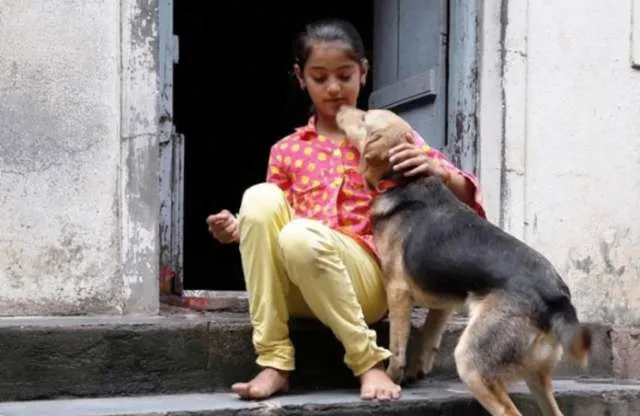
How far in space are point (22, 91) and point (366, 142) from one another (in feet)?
4.95

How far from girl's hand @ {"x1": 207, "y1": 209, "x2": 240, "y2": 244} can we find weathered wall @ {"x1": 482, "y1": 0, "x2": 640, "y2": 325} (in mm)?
1739

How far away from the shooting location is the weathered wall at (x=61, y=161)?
4.51 meters

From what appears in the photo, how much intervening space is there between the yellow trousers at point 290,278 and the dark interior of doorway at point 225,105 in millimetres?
5236

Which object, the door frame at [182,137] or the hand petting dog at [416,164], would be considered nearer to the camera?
the hand petting dog at [416,164]

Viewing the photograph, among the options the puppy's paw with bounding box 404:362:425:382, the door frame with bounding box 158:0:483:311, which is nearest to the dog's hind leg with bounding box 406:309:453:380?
the puppy's paw with bounding box 404:362:425:382

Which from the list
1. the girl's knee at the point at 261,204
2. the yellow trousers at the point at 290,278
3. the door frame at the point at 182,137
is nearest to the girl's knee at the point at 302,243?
the yellow trousers at the point at 290,278

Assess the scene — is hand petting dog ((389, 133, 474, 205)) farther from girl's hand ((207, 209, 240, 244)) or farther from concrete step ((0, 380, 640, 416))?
concrete step ((0, 380, 640, 416))

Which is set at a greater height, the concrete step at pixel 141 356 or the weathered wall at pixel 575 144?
the weathered wall at pixel 575 144

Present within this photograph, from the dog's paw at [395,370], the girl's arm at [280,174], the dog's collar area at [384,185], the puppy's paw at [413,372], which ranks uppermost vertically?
the girl's arm at [280,174]

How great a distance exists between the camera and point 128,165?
4.67 metres

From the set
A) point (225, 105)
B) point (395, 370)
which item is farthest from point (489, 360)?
point (225, 105)

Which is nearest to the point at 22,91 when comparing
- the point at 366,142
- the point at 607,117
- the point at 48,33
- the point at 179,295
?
the point at 48,33

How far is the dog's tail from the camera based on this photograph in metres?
3.55

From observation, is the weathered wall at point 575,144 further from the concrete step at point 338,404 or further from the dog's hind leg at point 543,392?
the dog's hind leg at point 543,392
